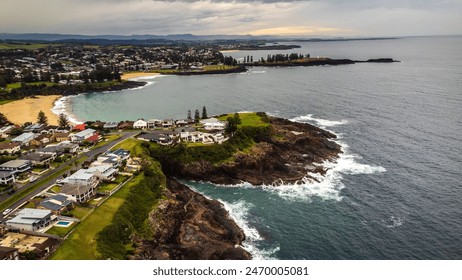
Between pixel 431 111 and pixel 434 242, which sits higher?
pixel 431 111

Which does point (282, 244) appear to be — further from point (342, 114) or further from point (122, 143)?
point (342, 114)

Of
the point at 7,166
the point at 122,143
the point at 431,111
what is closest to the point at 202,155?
the point at 122,143

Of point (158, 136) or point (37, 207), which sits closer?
point (37, 207)

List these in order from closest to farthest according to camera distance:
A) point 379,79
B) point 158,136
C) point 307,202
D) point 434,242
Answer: point 434,242, point 307,202, point 158,136, point 379,79

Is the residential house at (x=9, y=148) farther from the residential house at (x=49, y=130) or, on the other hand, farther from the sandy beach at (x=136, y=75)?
the sandy beach at (x=136, y=75)

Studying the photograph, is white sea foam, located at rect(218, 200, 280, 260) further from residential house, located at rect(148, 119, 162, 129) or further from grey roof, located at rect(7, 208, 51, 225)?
residential house, located at rect(148, 119, 162, 129)

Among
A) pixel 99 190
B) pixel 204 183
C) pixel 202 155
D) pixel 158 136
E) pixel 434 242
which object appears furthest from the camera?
pixel 158 136

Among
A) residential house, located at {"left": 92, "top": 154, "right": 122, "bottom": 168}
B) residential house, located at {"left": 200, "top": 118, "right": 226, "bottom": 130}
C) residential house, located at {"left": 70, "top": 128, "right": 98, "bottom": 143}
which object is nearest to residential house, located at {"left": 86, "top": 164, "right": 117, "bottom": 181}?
residential house, located at {"left": 92, "top": 154, "right": 122, "bottom": 168}

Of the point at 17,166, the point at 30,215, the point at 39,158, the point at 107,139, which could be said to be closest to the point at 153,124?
the point at 107,139
